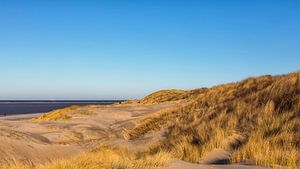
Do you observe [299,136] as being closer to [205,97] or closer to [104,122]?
[205,97]

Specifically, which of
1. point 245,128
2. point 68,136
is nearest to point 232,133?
point 245,128

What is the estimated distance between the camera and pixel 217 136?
9.65 meters

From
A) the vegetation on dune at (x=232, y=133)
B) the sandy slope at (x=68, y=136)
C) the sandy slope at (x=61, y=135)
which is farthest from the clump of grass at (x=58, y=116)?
the vegetation on dune at (x=232, y=133)

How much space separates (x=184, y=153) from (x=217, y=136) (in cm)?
111

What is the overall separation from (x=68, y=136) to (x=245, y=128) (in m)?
8.87

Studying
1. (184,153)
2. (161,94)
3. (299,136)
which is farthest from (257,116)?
(161,94)

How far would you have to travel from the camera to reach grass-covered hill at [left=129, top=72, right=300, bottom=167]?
7.59m

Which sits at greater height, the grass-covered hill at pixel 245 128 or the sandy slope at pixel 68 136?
the grass-covered hill at pixel 245 128

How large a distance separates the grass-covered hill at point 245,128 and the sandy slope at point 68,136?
103 cm

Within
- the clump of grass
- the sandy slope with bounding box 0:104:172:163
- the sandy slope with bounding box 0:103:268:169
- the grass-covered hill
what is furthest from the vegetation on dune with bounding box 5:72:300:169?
the clump of grass

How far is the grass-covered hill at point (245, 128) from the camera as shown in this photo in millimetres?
7594

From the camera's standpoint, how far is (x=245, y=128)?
1070 centimetres

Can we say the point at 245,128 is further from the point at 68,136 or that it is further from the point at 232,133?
the point at 68,136

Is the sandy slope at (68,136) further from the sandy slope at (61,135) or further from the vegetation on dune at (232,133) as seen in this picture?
the vegetation on dune at (232,133)
